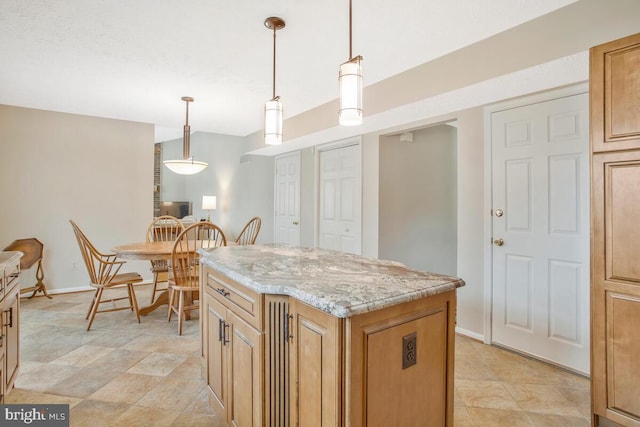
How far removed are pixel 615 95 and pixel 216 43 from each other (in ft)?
8.19

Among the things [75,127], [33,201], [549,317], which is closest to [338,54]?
[549,317]

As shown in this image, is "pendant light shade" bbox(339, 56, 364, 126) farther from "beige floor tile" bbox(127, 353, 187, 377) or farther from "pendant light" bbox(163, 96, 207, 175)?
"pendant light" bbox(163, 96, 207, 175)

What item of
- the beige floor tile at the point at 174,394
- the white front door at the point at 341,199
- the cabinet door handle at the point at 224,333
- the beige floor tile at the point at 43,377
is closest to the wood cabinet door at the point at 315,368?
the cabinet door handle at the point at 224,333

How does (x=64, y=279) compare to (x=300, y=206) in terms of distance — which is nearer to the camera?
(x=64, y=279)

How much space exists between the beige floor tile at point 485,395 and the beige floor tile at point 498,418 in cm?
5

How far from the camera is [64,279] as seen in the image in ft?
14.9

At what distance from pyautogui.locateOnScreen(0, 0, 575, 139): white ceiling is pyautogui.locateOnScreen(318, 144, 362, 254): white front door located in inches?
37.6

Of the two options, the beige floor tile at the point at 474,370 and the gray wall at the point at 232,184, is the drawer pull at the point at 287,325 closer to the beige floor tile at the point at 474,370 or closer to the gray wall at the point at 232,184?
the beige floor tile at the point at 474,370

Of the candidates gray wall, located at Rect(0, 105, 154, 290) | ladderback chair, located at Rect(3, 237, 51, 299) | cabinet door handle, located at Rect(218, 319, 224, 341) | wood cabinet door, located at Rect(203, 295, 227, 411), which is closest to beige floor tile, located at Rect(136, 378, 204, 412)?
wood cabinet door, located at Rect(203, 295, 227, 411)

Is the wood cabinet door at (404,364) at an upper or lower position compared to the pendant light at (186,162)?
lower

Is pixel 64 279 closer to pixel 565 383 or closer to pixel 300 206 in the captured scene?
pixel 300 206

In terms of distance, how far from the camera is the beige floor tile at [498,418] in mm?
1884

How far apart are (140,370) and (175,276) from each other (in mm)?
857

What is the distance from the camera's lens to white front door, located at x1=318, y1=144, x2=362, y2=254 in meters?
4.28
